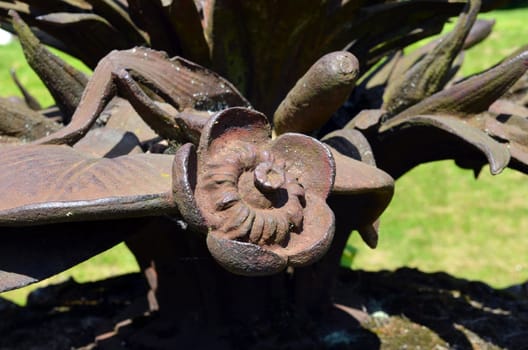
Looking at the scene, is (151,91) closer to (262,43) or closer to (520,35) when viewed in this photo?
(262,43)

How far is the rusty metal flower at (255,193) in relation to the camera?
1.05 m

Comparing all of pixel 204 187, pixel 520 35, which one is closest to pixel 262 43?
pixel 204 187

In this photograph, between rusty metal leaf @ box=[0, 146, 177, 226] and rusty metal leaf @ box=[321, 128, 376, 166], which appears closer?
rusty metal leaf @ box=[0, 146, 177, 226]

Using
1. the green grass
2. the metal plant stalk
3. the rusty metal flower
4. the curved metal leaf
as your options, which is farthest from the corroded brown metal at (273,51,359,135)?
the green grass

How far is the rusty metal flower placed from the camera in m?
1.05

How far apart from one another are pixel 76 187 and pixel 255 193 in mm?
282

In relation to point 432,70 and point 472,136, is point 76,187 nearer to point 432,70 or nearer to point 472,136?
point 472,136

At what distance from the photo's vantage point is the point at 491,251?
3.89 meters

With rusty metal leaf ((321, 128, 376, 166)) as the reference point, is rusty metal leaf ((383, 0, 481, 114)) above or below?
above

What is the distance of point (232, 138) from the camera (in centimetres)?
116

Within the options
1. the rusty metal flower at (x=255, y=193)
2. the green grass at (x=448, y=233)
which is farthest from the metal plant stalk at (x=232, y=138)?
the green grass at (x=448, y=233)

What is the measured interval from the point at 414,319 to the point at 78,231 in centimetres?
116

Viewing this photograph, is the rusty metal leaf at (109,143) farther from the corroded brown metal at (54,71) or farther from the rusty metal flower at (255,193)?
the rusty metal flower at (255,193)

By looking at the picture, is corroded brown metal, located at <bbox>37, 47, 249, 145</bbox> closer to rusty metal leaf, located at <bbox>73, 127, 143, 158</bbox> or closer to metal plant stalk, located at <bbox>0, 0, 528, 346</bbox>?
metal plant stalk, located at <bbox>0, 0, 528, 346</bbox>
